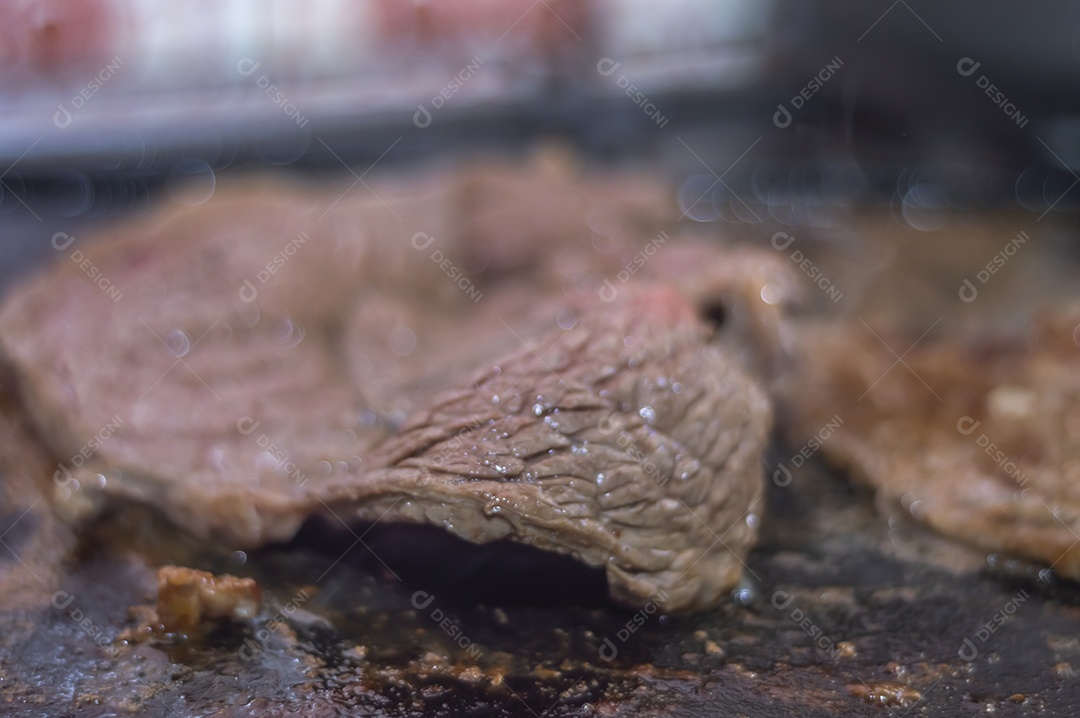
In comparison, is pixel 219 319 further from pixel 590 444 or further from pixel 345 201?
pixel 590 444

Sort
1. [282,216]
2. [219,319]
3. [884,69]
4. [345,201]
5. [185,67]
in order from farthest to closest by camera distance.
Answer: [185,67] < [884,69] < [345,201] < [282,216] < [219,319]

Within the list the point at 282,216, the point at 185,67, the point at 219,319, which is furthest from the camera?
the point at 185,67

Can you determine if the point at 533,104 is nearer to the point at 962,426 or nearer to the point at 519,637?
the point at 962,426

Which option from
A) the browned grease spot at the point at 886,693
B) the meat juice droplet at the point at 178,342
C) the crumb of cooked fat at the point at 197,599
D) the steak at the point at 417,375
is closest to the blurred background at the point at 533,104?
the steak at the point at 417,375

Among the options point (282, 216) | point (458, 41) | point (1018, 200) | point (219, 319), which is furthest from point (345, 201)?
point (1018, 200)

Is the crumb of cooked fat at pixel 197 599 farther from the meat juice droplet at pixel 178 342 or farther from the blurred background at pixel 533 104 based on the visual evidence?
the blurred background at pixel 533 104

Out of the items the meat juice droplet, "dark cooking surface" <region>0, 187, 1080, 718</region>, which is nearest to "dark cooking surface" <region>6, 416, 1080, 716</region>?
"dark cooking surface" <region>0, 187, 1080, 718</region>
